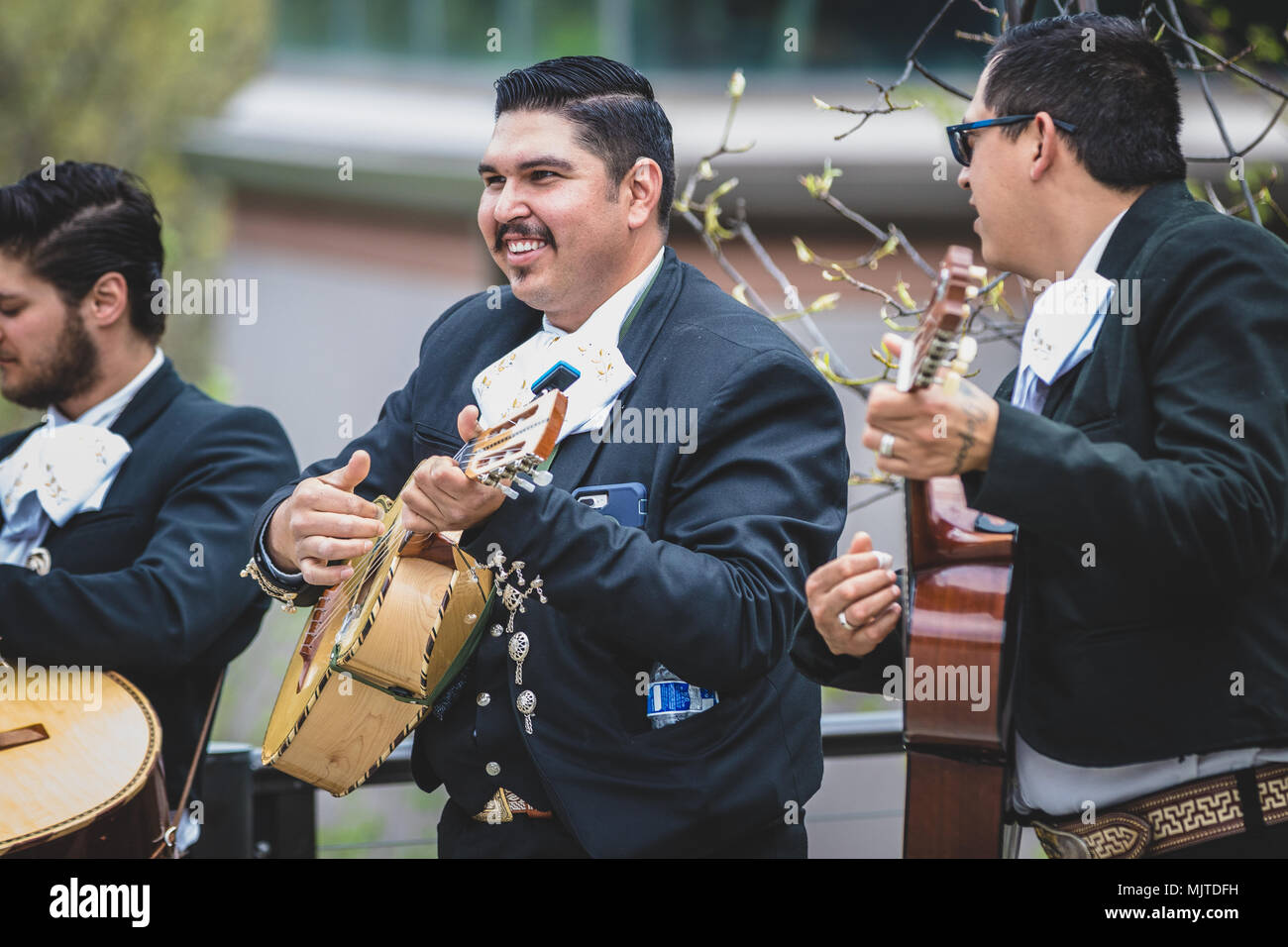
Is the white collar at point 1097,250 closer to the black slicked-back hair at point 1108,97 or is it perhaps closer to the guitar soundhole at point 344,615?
the black slicked-back hair at point 1108,97

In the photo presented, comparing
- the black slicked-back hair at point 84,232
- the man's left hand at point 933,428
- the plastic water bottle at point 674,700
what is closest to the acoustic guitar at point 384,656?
the plastic water bottle at point 674,700

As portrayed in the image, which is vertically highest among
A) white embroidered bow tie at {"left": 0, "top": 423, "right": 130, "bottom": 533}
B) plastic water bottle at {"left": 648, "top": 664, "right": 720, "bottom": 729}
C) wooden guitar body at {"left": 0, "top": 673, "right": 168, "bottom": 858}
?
plastic water bottle at {"left": 648, "top": 664, "right": 720, "bottom": 729}

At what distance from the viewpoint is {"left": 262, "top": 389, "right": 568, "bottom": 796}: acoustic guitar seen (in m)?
2.48

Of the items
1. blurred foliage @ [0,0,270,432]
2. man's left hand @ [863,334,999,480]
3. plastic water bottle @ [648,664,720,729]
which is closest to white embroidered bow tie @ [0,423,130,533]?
plastic water bottle @ [648,664,720,729]

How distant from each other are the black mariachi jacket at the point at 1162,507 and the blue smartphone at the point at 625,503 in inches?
25.5

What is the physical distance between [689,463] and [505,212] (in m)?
0.60

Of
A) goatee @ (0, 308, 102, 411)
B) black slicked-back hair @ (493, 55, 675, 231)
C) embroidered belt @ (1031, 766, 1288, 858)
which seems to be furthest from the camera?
goatee @ (0, 308, 102, 411)

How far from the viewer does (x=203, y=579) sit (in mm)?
3145

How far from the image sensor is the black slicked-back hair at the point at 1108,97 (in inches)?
87.7

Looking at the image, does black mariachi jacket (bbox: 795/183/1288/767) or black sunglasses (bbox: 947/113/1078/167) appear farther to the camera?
black sunglasses (bbox: 947/113/1078/167)

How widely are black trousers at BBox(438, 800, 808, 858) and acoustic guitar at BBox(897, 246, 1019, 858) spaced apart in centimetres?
30

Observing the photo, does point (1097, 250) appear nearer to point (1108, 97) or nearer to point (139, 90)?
point (1108, 97)

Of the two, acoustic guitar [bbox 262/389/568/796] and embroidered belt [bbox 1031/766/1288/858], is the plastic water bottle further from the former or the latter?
embroidered belt [bbox 1031/766/1288/858]
